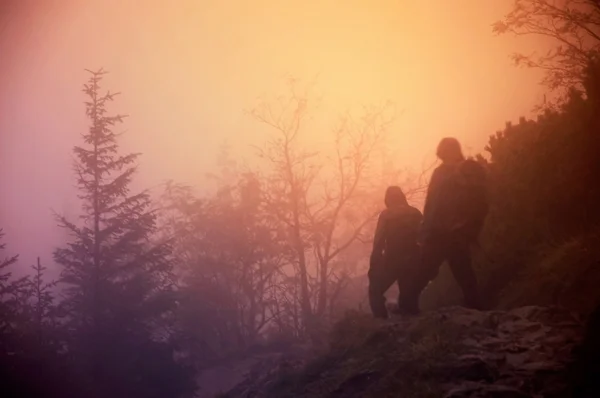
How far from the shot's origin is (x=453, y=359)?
5.41m

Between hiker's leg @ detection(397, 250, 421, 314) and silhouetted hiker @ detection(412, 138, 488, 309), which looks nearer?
silhouetted hiker @ detection(412, 138, 488, 309)

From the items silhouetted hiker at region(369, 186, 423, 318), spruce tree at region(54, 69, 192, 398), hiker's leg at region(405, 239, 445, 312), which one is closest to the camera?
hiker's leg at region(405, 239, 445, 312)

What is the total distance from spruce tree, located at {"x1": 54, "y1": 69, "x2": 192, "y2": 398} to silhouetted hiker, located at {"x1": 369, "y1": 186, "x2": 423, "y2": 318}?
12.0 meters

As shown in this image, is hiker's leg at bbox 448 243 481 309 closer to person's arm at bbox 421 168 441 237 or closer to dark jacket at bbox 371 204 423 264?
person's arm at bbox 421 168 441 237

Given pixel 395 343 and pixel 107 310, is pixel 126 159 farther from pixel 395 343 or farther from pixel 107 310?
pixel 395 343

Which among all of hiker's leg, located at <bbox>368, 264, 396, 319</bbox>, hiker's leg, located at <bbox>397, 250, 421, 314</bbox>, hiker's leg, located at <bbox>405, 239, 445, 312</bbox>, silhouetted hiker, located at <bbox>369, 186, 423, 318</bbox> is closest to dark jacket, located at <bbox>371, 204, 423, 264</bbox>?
silhouetted hiker, located at <bbox>369, 186, 423, 318</bbox>

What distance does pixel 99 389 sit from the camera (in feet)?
51.6

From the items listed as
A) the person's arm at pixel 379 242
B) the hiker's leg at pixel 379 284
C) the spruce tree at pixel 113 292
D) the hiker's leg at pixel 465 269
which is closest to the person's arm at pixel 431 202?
the hiker's leg at pixel 465 269

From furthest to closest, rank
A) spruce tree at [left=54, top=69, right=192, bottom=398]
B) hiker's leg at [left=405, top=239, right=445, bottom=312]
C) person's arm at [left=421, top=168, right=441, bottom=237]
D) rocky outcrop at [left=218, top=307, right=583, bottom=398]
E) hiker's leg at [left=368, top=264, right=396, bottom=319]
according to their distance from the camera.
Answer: spruce tree at [left=54, top=69, right=192, bottom=398] → hiker's leg at [left=368, top=264, right=396, bottom=319] → hiker's leg at [left=405, top=239, right=445, bottom=312] → person's arm at [left=421, top=168, right=441, bottom=237] → rocky outcrop at [left=218, top=307, right=583, bottom=398]

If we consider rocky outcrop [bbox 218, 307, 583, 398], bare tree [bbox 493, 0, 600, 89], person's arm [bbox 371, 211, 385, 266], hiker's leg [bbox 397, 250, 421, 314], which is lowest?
rocky outcrop [bbox 218, 307, 583, 398]

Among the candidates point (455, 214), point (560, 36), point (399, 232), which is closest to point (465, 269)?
point (455, 214)

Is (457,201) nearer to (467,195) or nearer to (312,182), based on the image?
(467,195)

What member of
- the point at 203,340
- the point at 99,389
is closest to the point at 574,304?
the point at 99,389

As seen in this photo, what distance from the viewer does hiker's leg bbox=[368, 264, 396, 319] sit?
8.39 m
